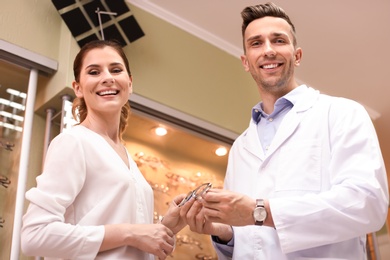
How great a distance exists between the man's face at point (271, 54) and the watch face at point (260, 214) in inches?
23.8

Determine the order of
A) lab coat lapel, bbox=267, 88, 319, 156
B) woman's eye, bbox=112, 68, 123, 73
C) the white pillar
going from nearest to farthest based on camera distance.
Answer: lab coat lapel, bbox=267, 88, 319, 156 → woman's eye, bbox=112, 68, 123, 73 → the white pillar

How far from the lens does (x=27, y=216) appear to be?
162 cm

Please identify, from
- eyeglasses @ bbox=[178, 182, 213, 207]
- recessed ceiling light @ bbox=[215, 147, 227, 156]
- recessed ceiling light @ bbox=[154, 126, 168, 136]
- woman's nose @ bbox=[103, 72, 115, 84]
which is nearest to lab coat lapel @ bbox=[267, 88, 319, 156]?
eyeglasses @ bbox=[178, 182, 213, 207]

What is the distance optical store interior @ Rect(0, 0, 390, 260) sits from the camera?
2.99 metres

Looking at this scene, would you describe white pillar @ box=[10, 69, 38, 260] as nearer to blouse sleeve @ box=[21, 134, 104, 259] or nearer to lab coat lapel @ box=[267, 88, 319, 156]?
blouse sleeve @ box=[21, 134, 104, 259]

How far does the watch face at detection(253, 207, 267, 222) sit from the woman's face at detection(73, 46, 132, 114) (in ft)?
1.95

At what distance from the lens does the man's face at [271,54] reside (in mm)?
2123

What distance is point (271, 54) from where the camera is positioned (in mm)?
2123

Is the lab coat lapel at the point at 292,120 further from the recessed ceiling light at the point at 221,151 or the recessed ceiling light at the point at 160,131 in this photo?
the recessed ceiling light at the point at 221,151

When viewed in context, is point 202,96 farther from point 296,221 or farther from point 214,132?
point 296,221

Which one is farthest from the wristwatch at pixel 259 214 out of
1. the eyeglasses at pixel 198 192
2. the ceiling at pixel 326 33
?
the ceiling at pixel 326 33


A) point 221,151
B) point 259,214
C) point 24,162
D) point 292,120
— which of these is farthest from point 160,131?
point 259,214

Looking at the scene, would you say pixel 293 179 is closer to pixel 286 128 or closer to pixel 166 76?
pixel 286 128

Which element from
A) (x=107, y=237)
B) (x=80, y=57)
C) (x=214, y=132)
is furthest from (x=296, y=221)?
(x=214, y=132)
